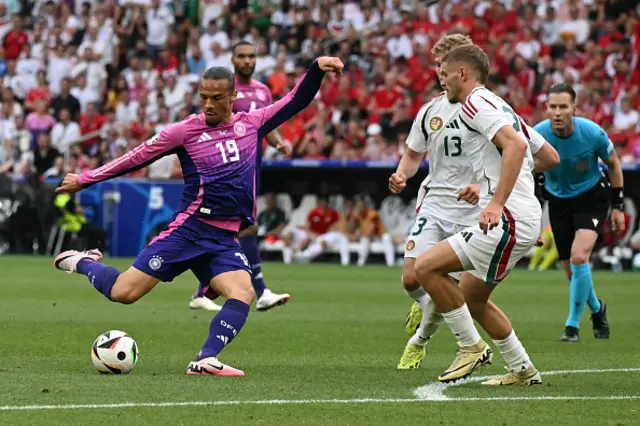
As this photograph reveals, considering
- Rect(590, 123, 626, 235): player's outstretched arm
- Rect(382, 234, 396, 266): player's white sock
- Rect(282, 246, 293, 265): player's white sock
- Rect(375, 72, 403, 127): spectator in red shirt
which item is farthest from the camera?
Rect(375, 72, 403, 127): spectator in red shirt

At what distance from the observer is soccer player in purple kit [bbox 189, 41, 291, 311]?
13344 millimetres

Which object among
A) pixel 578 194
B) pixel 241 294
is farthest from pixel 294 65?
pixel 241 294

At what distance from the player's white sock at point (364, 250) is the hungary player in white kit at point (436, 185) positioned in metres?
14.2

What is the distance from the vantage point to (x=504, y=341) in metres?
8.10

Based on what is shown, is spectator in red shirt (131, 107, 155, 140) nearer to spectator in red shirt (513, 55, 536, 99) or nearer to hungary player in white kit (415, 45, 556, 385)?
spectator in red shirt (513, 55, 536, 99)

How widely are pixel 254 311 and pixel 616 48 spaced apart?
1250 centimetres

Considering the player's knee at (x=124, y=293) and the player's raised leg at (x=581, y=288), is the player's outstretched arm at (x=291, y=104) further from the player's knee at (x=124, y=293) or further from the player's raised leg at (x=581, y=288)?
the player's raised leg at (x=581, y=288)

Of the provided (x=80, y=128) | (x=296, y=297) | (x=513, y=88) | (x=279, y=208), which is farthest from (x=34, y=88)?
(x=296, y=297)

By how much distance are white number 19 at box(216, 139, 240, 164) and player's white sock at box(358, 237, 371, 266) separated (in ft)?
48.6

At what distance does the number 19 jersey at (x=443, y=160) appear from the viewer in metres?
9.05

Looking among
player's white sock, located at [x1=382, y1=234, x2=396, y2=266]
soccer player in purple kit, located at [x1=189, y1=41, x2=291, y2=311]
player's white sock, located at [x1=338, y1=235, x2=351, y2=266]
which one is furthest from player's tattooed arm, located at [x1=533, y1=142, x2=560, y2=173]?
player's white sock, located at [x1=338, y1=235, x2=351, y2=266]

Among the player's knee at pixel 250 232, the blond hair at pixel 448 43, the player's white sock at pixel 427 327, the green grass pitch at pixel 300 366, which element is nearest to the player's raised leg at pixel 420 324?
the player's white sock at pixel 427 327

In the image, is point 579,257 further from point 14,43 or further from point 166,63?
point 14,43

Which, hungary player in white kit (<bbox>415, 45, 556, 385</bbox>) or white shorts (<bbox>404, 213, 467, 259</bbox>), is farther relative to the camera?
white shorts (<bbox>404, 213, 467, 259</bbox>)
